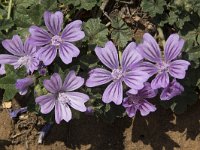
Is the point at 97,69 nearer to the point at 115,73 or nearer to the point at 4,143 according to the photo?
the point at 115,73

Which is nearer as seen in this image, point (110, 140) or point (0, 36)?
point (0, 36)

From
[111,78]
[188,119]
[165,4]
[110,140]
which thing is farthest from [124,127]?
[165,4]

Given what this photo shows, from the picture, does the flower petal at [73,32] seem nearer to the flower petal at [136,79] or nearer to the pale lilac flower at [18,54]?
the pale lilac flower at [18,54]

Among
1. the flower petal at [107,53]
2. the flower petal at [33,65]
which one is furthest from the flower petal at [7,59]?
the flower petal at [107,53]

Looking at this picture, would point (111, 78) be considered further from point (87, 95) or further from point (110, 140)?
point (110, 140)

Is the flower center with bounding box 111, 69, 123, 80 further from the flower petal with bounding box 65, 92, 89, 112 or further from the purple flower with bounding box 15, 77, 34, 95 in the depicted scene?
the purple flower with bounding box 15, 77, 34, 95

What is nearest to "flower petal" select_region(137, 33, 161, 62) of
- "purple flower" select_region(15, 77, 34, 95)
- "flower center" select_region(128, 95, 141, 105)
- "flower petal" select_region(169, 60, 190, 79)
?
"flower petal" select_region(169, 60, 190, 79)
